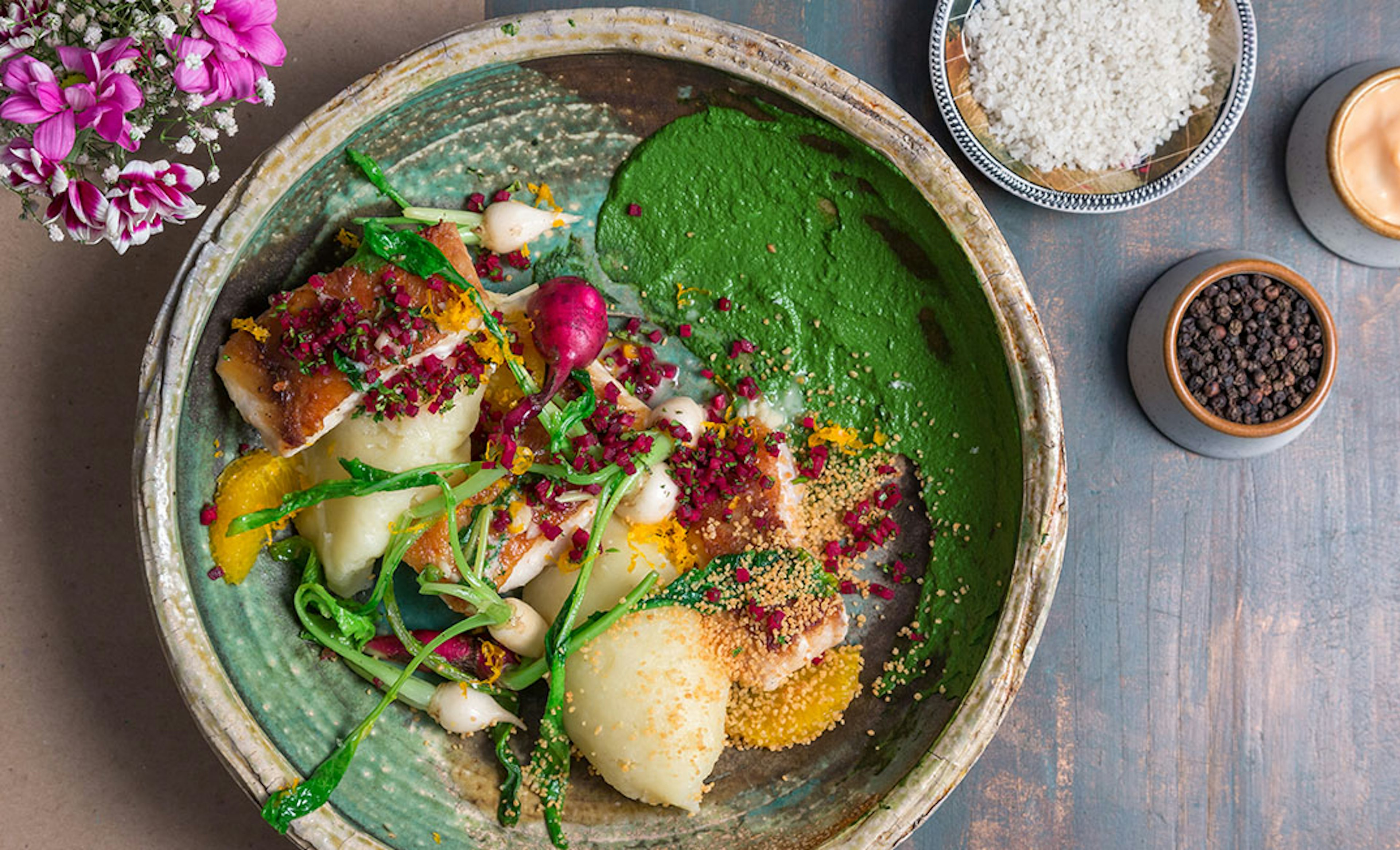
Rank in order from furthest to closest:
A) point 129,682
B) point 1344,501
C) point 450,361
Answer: point 1344,501
point 129,682
point 450,361

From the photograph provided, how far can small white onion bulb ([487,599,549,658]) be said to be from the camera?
6.66 ft

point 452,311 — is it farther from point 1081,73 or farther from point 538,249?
point 1081,73

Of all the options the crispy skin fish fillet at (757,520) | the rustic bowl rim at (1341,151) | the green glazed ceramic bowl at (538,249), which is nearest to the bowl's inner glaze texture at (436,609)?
the green glazed ceramic bowl at (538,249)

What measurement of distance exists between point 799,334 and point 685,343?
0.27 meters

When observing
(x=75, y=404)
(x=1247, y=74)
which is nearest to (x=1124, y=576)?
(x=1247, y=74)

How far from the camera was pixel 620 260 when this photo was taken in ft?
7.29

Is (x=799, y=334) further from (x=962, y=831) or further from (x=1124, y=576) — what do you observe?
(x=962, y=831)

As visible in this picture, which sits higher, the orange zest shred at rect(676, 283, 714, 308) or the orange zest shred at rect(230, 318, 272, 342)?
the orange zest shred at rect(230, 318, 272, 342)

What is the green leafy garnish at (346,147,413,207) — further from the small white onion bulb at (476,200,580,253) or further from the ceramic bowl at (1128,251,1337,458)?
the ceramic bowl at (1128,251,1337,458)

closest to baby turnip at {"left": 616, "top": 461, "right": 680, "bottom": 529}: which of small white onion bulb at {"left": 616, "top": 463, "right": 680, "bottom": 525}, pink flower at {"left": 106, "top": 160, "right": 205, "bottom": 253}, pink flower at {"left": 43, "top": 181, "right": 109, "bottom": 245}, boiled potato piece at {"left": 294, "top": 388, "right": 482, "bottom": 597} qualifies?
small white onion bulb at {"left": 616, "top": 463, "right": 680, "bottom": 525}

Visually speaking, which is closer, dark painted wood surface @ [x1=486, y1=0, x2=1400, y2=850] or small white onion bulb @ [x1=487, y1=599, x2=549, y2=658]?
small white onion bulb @ [x1=487, y1=599, x2=549, y2=658]

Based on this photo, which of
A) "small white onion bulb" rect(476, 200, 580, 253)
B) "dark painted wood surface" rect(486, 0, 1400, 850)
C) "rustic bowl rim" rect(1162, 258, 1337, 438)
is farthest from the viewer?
"dark painted wood surface" rect(486, 0, 1400, 850)

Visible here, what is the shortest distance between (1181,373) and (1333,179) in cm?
59

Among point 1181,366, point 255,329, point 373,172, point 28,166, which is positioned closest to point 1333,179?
point 1181,366
